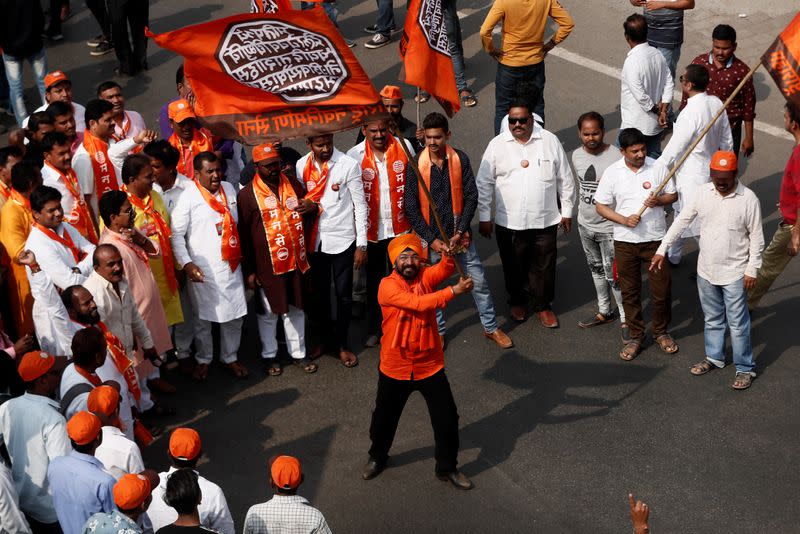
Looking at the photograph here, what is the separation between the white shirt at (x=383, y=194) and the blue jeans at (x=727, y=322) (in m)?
2.64

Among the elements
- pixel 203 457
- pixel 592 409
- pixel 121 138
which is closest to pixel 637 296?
pixel 592 409

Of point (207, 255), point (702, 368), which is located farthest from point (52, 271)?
point (702, 368)

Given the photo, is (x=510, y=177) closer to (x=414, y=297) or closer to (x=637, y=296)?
(x=637, y=296)

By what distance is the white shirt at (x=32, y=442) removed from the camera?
6629 millimetres

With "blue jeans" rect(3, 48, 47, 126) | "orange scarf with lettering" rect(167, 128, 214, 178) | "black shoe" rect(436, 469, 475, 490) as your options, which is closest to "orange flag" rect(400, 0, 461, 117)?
"orange scarf with lettering" rect(167, 128, 214, 178)

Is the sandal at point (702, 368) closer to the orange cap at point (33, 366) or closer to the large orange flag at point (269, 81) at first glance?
the large orange flag at point (269, 81)

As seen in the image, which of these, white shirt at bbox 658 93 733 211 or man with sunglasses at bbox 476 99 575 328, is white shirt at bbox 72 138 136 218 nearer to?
man with sunglasses at bbox 476 99 575 328

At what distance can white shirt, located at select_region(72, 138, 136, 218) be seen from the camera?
9.52 meters

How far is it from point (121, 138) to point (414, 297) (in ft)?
13.3

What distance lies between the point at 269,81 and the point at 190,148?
2871 millimetres

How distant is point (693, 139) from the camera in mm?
10008

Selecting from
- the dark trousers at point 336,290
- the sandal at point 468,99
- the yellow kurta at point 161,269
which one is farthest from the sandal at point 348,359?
the sandal at point 468,99

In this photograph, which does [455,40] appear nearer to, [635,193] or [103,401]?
[635,193]

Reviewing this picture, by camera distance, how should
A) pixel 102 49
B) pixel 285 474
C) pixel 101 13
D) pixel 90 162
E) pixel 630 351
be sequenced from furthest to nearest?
pixel 102 49 < pixel 101 13 < pixel 90 162 < pixel 630 351 < pixel 285 474
